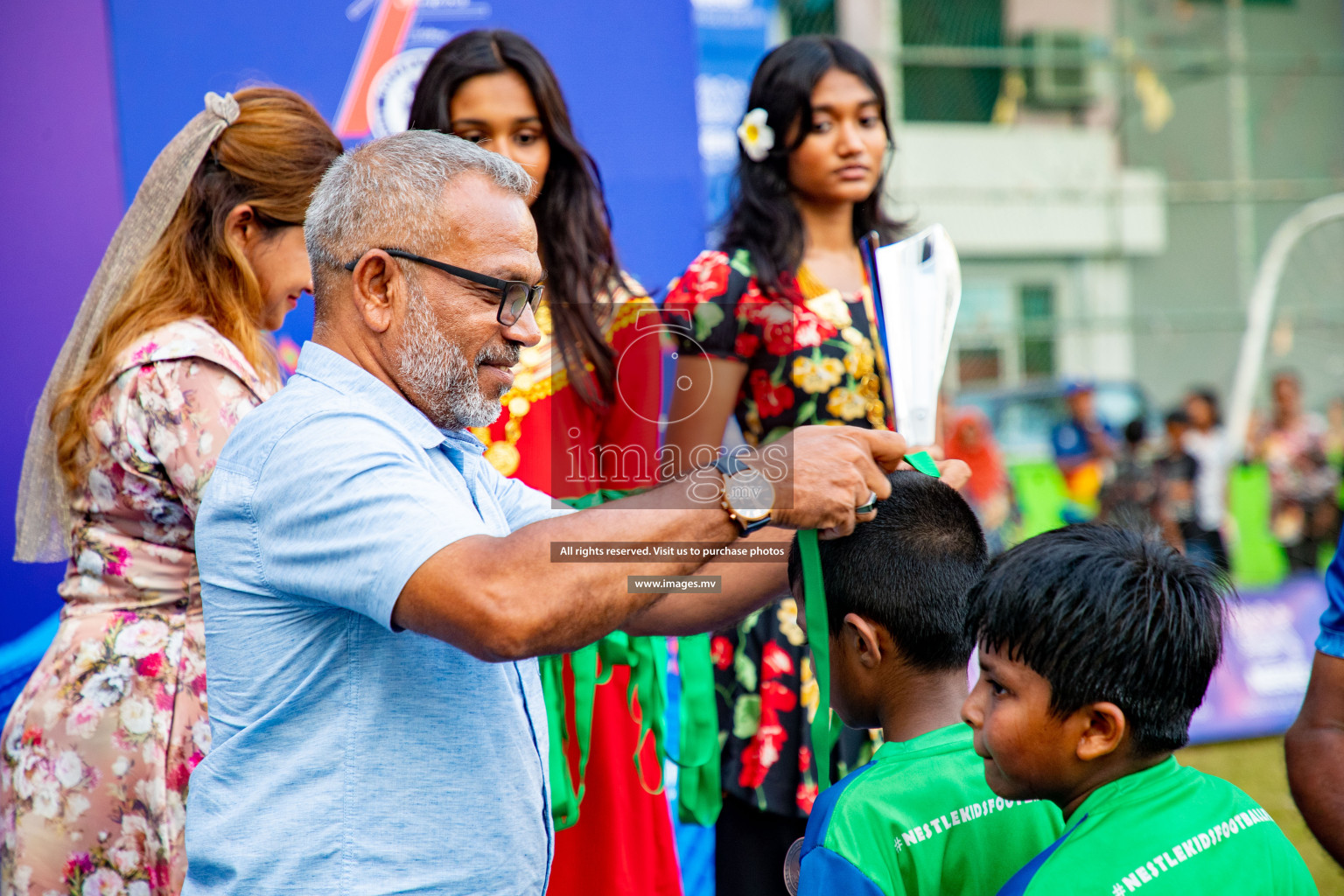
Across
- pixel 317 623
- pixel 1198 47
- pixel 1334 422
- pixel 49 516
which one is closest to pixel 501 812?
pixel 317 623

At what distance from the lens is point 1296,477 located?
902 cm

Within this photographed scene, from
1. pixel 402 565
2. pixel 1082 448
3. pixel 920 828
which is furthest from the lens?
pixel 1082 448

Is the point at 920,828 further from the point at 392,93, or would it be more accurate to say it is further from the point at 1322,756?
the point at 392,93

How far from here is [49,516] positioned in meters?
2.13

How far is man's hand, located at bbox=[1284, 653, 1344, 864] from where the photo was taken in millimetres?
1741

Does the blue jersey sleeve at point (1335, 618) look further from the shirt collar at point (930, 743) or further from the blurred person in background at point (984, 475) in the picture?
the blurred person in background at point (984, 475)

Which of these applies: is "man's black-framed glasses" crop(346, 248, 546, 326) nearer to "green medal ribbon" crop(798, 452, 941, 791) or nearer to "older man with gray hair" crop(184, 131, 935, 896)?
"older man with gray hair" crop(184, 131, 935, 896)

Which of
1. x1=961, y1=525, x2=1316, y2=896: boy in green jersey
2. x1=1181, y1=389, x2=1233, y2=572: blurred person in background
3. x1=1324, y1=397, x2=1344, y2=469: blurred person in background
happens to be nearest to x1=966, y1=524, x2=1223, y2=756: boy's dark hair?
x1=961, y1=525, x2=1316, y2=896: boy in green jersey

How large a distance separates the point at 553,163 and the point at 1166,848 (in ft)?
6.27

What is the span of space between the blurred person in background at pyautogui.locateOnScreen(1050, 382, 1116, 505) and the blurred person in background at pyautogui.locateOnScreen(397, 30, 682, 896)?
21.9 ft

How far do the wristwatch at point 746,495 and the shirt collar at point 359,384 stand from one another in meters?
0.40

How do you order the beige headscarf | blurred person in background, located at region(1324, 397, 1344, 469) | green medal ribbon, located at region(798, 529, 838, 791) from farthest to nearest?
blurred person in background, located at region(1324, 397, 1344, 469)
the beige headscarf
green medal ribbon, located at region(798, 529, 838, 791)

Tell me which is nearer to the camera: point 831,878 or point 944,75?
point 831,878

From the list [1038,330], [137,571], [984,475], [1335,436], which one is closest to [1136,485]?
[984,475]
